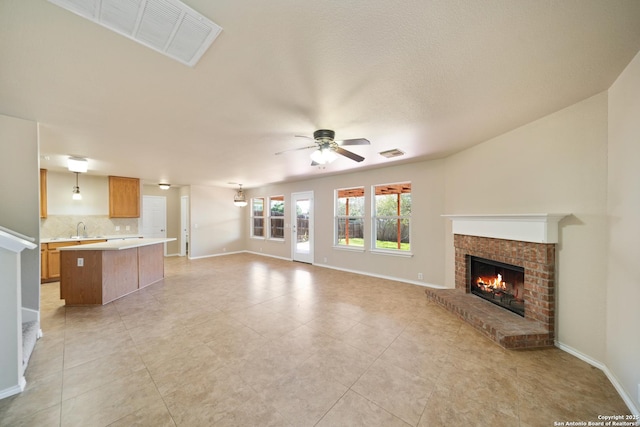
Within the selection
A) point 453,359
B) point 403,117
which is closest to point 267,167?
point 403,117

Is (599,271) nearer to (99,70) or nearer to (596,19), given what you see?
(596,19)

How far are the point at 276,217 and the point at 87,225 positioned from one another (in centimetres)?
493

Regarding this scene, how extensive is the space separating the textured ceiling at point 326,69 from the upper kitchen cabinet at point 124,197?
3.50m

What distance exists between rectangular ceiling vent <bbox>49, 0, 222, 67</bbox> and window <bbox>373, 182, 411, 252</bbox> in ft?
14.5

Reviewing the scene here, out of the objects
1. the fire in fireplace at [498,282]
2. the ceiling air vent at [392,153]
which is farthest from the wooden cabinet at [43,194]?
the fire in fireplace at [498,282]

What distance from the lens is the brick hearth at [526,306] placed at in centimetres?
243

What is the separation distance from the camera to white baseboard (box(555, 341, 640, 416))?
1.66 metres

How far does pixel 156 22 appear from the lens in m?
1.25

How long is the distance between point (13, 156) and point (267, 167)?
11.1 ft

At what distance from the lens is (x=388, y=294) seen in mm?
4121

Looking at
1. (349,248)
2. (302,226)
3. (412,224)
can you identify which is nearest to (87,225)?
(302,226)

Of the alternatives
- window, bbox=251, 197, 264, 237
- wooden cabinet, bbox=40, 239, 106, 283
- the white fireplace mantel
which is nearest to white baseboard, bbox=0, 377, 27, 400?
wooden cabinet, bbox=40, 239, 106, 283

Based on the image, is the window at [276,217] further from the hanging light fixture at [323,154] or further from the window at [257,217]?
the hanging light fixture at [323,154]

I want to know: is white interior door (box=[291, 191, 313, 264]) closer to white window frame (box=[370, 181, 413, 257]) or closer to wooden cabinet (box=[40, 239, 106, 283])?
white window frame (box=[370, 181, 413, 257])
